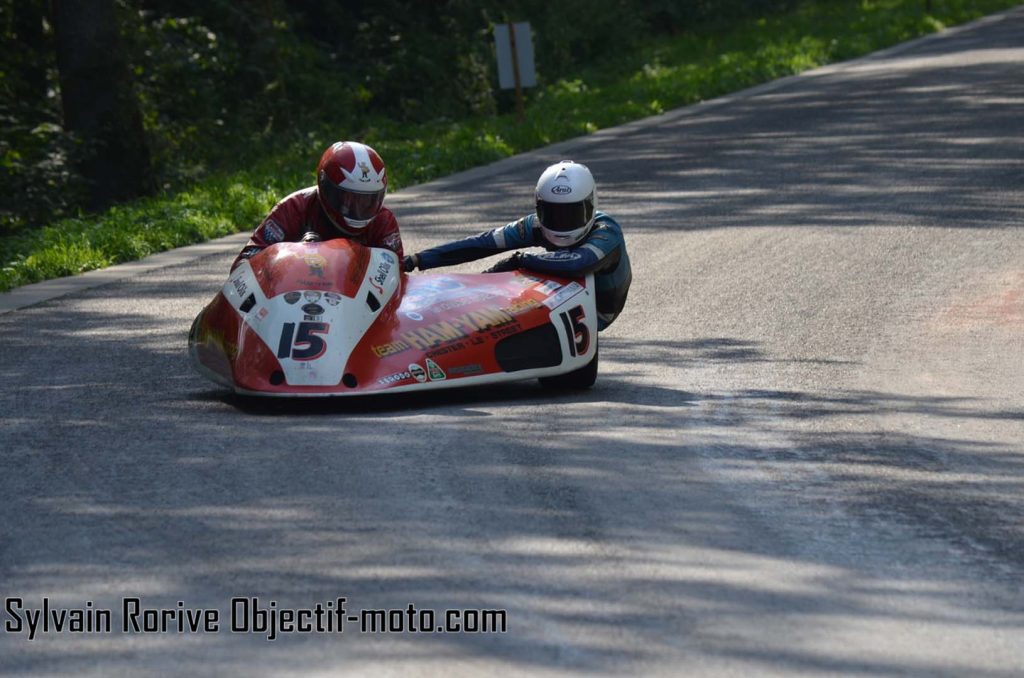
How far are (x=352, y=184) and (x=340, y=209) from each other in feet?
0.64

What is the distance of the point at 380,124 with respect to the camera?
31.4 m

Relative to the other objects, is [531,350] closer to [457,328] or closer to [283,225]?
[457,328]

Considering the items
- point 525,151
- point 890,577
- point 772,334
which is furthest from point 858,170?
point 890,577

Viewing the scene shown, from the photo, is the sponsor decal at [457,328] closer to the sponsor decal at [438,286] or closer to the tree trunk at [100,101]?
the sponsor decal at [438,286]

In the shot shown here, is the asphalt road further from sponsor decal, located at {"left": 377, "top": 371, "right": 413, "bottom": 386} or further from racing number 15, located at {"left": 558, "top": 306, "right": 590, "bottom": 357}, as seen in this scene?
racing number 15, located at {"left": 558, "top": 306, "right": 590, "bottom": 357}

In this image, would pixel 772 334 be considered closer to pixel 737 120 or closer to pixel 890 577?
pixel 890 577

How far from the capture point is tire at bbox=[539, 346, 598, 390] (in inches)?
363

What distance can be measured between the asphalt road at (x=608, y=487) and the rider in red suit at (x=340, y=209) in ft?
3.36

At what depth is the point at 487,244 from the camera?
9867 millimetres

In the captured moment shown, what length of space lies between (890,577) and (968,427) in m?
2.65

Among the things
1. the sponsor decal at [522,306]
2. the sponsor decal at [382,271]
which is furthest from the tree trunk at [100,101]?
the sponsor decal at [522,306]

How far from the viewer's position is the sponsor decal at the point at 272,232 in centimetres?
967

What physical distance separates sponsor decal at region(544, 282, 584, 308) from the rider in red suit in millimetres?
1000

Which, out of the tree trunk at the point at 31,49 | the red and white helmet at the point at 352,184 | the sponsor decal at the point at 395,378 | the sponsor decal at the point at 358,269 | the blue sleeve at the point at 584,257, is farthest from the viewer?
the tree trunk at the point at 31,49
